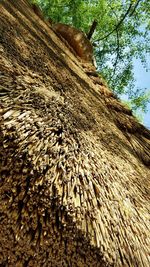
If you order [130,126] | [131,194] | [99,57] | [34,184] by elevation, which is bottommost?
[99,57]

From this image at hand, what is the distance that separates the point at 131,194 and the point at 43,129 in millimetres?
638

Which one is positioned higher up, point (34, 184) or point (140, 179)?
point (34, 184)

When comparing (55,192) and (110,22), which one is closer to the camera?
(55,192)

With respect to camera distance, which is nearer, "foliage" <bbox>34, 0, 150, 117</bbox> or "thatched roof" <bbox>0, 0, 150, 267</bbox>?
"thatched roof" <bbox>0, 0, 150, 267</bbox>

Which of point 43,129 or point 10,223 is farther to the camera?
point 43,129

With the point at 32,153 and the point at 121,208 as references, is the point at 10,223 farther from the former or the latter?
the point at 121,208

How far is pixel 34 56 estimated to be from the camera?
2.11 m

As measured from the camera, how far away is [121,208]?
4.50 ft

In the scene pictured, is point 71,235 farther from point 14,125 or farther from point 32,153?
point 14,125

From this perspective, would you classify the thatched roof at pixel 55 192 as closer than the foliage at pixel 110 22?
Yes

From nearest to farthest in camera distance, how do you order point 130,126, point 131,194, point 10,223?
point 10,223 < point 131,194 < point 130,126

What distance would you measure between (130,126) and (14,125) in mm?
2216

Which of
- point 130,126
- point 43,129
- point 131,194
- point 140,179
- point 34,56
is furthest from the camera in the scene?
point 130,126

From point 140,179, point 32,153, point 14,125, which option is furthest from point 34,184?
point 140,179
